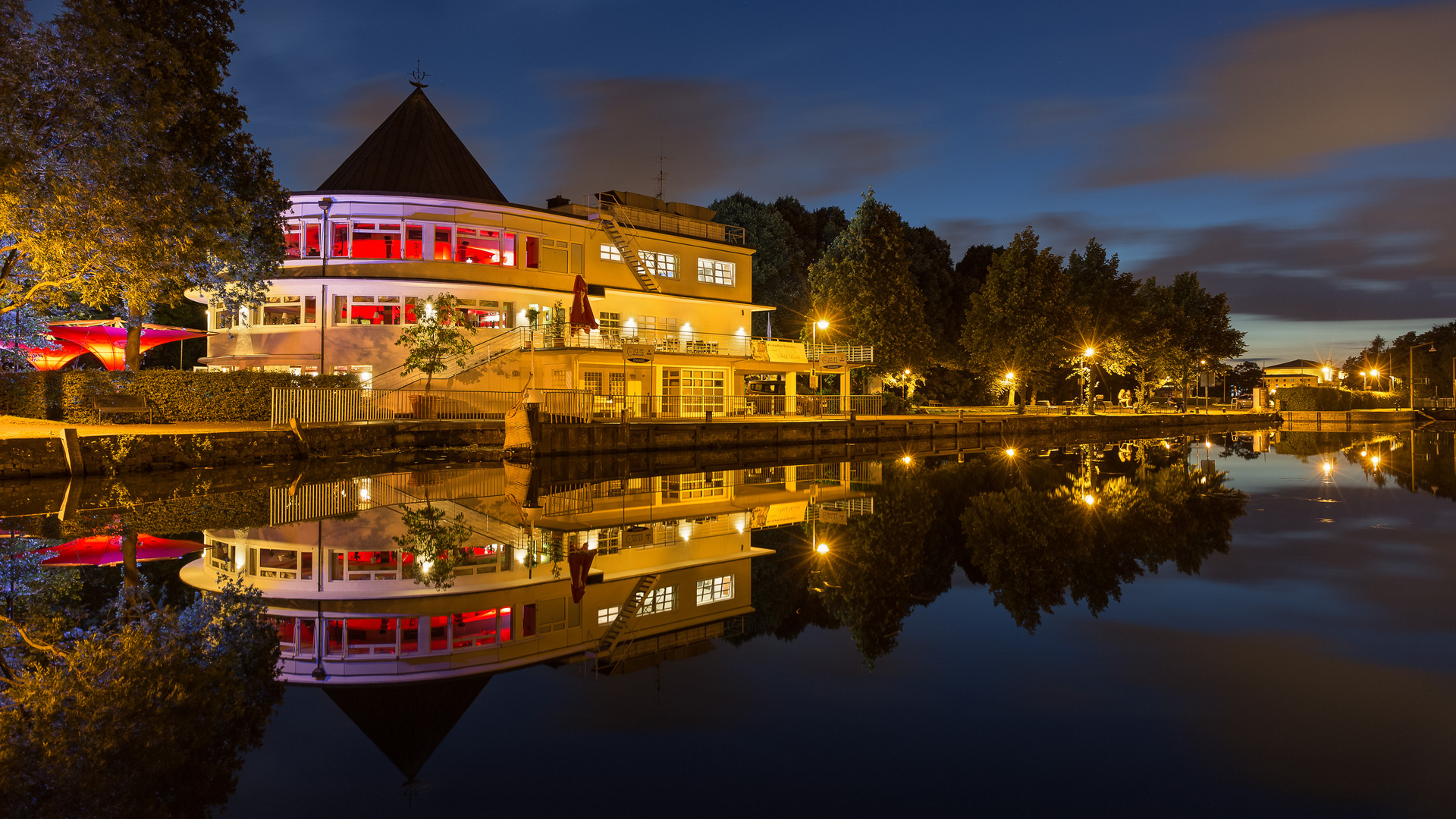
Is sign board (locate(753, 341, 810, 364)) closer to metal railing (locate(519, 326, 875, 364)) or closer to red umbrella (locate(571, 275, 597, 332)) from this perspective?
metal railing (locate(519, 326, 875, 364))

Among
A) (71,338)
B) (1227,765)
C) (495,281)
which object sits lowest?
(1227,765)

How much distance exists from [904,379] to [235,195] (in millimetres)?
39439

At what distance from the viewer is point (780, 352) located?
4053 centimetres

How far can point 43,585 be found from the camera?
8508 mm

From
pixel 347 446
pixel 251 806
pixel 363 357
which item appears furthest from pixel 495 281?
pixel 251 806

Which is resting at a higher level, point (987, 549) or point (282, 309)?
point (282, 309)

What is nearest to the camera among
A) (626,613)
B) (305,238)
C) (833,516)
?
(626,613)

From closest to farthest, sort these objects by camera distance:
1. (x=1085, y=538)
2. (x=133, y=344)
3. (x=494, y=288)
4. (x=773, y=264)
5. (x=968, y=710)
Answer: (x=968, y=710) → (x=1085, y=538) → (x=133, y=344) → (x=494, y=288) → (x=773, y=264)

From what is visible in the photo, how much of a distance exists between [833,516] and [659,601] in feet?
25.0

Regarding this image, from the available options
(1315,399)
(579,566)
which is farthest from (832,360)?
(1315,399)

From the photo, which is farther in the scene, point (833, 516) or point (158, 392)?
point (158, 392)

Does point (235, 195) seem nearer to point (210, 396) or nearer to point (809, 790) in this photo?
point (210, 396)

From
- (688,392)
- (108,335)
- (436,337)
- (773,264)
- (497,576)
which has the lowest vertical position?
(497,576)

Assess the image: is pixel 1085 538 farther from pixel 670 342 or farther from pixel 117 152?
pixel 670 342
